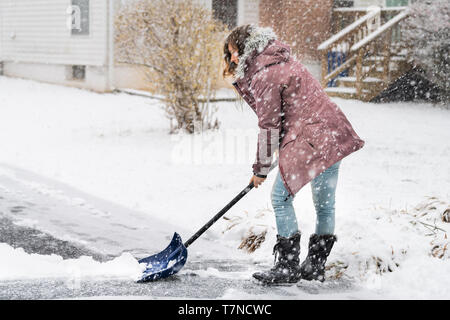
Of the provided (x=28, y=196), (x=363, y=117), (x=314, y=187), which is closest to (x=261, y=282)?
(x=314, y=187)

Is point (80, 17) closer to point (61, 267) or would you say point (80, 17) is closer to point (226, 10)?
point (226, 10)

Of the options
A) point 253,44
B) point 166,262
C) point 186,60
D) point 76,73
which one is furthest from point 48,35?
point 253,44

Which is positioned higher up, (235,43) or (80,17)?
(80,17)

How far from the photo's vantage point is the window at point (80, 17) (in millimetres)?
18438

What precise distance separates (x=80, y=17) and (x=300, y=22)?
21.6 feet

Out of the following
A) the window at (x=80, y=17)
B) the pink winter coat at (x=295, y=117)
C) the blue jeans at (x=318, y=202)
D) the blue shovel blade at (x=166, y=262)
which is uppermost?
the window at (x=80, y=17)

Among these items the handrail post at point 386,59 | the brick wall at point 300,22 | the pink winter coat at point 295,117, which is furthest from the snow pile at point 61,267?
the brick wall at point 300,22

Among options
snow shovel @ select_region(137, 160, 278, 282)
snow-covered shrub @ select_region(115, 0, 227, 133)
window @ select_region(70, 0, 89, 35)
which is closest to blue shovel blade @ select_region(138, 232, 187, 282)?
snow shovel @ select_region(137, 160, 278, 282)

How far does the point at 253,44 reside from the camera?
4.03 m

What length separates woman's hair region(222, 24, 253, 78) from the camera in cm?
407

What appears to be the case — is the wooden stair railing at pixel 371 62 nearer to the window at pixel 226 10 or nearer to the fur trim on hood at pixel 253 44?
the window at pixel 226 10
